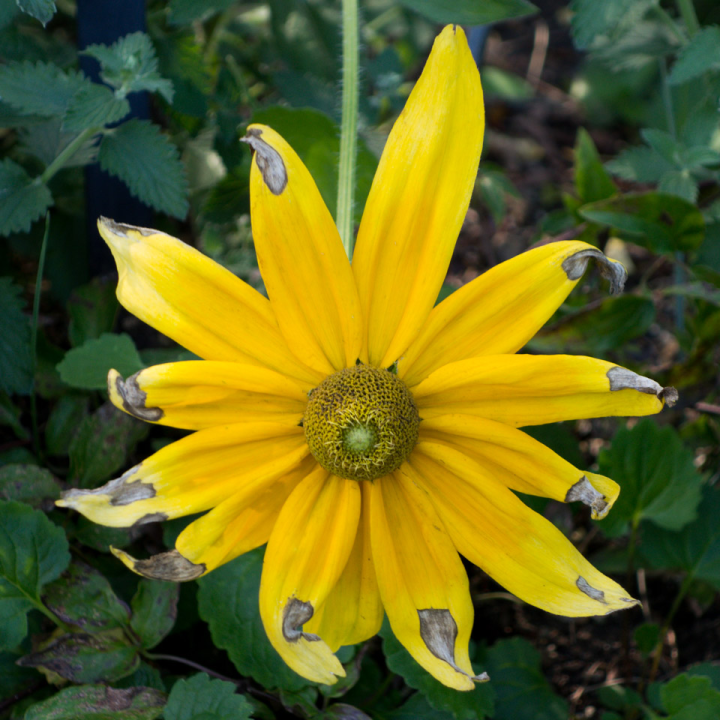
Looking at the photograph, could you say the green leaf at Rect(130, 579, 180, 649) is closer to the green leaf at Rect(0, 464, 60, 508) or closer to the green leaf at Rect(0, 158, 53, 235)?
the green leaf at Rect(0, 464, 60, 508)

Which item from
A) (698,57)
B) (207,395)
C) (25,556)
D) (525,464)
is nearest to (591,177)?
(698,57)

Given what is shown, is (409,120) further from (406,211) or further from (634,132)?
(634,132)

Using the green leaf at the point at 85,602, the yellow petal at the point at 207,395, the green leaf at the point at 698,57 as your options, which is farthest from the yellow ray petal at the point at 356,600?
the green leaf at the point at 698,57

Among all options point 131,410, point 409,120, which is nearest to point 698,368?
point 409,120

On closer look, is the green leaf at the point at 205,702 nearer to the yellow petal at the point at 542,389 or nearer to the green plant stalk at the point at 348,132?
the yellow petal at the point at 542,389

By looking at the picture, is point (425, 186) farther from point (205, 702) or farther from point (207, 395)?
point (205, 702)
